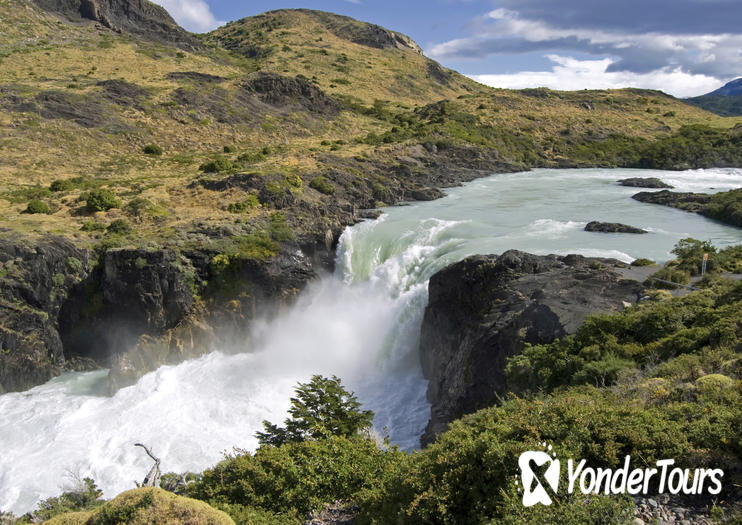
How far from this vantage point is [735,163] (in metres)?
59.6

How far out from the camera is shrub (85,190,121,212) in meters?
31.7

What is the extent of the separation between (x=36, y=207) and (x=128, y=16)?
254 feet

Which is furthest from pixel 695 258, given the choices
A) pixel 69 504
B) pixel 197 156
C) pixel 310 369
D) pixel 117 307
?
pixel 197 156

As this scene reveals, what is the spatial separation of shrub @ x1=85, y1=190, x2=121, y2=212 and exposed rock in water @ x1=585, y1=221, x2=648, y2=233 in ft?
101

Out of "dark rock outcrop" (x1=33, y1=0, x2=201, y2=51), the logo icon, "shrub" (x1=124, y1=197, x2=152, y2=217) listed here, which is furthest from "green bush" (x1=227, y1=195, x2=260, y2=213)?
"dark rock outcrop" (x1=33, y1=0, x2=201, y2=51)

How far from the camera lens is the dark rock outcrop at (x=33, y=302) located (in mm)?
24188

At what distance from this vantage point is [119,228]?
2952 cm

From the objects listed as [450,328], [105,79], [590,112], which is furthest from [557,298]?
[590,112]

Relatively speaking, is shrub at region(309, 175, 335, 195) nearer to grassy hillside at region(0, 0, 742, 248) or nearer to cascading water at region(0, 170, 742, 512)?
grassy hillside at region(0, 0, 742, 248)

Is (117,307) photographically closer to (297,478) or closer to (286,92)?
(297,478)

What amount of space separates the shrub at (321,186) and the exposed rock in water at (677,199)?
26.1m

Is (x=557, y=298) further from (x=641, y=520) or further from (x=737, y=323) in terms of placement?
(x=641, y=520)

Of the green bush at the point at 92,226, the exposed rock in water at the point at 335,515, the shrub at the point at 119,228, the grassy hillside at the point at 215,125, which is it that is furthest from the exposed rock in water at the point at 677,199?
the green bush at the point at 92,226

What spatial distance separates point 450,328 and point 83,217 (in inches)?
953
